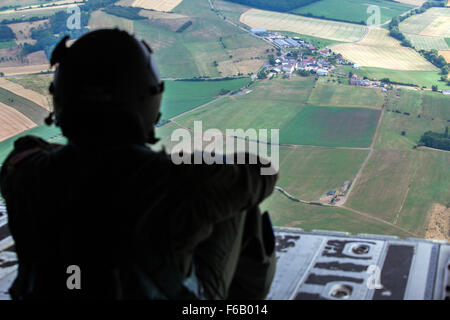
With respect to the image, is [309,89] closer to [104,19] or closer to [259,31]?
[259,31]

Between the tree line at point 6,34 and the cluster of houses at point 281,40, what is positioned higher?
the tree line at point 6,34

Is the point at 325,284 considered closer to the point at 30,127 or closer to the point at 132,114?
the point at 132,114

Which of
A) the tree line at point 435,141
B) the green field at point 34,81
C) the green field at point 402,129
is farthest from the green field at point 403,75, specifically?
the green field at point 34,81

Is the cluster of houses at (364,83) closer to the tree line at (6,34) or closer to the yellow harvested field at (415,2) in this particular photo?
the yellow harvested field at (415,2)

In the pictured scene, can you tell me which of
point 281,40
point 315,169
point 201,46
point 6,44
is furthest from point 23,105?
point 281,40

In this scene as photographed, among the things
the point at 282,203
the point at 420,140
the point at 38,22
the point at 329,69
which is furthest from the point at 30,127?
the point at 329,69

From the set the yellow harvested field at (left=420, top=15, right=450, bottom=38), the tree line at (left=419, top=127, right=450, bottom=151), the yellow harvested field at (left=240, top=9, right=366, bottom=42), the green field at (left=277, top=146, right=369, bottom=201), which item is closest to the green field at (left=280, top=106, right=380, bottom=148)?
the green field at (left=277, top=146, right=369, bottom=201)
